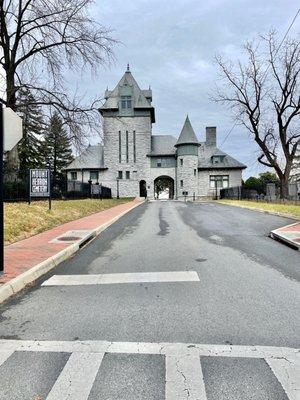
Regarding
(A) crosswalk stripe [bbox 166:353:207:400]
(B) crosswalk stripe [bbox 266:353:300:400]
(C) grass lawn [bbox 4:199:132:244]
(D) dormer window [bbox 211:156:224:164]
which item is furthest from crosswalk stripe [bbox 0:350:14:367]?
(D) dormer window [bbox 211:156:224:164]

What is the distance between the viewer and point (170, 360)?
4.07m

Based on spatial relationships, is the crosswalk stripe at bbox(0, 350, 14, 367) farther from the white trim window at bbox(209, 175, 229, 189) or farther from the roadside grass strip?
the white trim window at bbox(209, 175, 229, 189)

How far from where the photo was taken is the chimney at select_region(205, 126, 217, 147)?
244ft

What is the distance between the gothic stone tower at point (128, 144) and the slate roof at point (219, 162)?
8.87m

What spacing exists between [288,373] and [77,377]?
1813mm

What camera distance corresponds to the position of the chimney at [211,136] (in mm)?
74500

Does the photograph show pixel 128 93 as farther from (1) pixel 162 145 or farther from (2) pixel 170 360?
(2) pixel 170 360

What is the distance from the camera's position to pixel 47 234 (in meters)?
13.8

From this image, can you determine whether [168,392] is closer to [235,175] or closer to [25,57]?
[25,57]

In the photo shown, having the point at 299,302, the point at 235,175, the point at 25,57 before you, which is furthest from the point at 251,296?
the point at 235,175

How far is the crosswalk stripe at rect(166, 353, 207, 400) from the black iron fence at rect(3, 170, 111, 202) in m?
17.5

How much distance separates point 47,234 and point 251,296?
29.1 ft

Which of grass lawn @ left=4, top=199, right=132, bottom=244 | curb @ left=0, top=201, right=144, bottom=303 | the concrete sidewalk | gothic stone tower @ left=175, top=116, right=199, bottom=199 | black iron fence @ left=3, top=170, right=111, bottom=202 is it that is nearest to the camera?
curb @ left=0, top=201, right=144, bottom=303

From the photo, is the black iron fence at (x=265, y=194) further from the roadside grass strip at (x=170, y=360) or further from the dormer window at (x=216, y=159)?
the roadside grass strip at (x=170, y=360)
